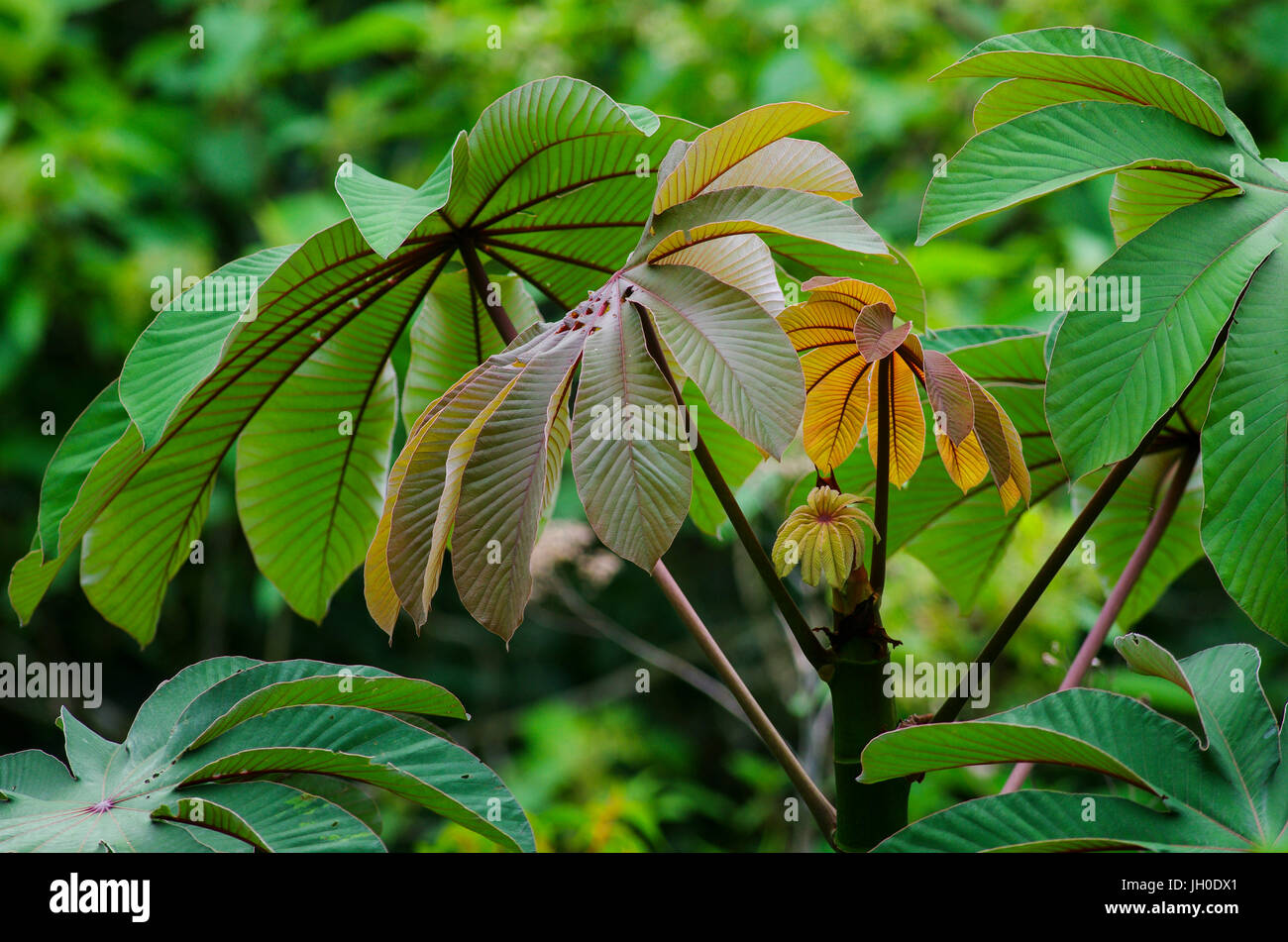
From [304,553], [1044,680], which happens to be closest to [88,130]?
[304,553]

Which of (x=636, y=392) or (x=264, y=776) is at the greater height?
(x=636, y=392)

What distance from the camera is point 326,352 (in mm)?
658

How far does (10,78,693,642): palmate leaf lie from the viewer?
0.52 meters

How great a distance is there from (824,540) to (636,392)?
0.11m

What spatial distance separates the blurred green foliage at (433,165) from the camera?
1883mm

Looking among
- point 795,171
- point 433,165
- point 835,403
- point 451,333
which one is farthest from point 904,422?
point 433,165

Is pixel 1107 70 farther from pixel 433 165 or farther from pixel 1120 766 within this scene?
pixel 433 165

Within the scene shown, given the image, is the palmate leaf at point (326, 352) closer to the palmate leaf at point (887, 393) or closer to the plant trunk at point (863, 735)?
the palmate leaf at point (887, 393)

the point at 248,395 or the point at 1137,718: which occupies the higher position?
the point at 248,395

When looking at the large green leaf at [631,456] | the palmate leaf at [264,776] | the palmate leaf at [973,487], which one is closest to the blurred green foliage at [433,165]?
the palmate leaf at [973,487]

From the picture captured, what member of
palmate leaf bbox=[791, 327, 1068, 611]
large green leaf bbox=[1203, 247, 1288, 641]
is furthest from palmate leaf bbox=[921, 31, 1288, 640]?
palmate leaf bbox=[791, 327, 1068, 611]
